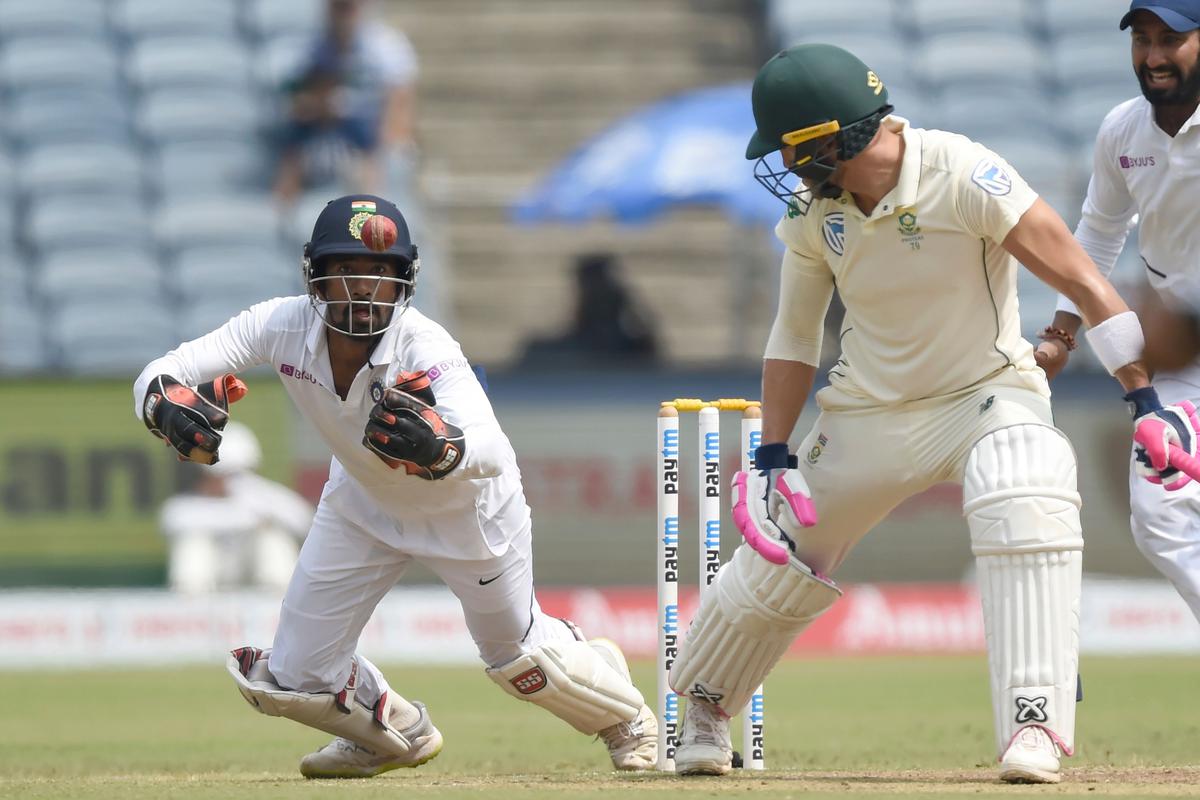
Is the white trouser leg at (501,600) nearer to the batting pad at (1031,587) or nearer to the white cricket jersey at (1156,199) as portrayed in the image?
the batting pad at (1031,587)

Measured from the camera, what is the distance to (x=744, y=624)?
199 inches

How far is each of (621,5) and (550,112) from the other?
116cm

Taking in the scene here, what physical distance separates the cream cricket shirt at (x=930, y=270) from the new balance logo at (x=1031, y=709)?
755 millimetres

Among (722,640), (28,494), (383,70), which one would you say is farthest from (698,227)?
(722,640)

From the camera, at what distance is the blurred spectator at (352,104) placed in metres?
12.8

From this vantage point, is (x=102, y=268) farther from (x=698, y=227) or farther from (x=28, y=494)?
(x=698, y=227)

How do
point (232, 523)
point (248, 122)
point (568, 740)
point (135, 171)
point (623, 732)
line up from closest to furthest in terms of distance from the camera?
point (623, 732), point (568, 740), point (232, 523), point (135, 171), point (248, 122)

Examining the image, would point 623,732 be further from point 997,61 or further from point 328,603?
point 997,61

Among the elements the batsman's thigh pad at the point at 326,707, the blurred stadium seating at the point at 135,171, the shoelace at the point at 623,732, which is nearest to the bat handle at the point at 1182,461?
the shoelace at the point at 623,732

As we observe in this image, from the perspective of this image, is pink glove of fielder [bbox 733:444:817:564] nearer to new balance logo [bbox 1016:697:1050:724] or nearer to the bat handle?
new balance logo [bbox 1016:697:1050:724]

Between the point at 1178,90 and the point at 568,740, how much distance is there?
321 cm

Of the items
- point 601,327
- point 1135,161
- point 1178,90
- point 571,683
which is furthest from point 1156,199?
point 601,327

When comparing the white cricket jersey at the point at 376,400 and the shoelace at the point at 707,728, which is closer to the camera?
the white cricket jersey at the point at 376,400

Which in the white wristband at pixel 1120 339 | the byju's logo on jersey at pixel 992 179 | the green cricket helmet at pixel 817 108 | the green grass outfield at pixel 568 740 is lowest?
the green grass outfield at pixel 568 740
